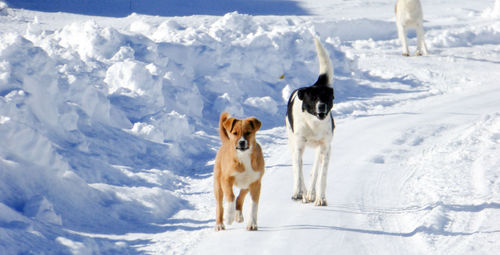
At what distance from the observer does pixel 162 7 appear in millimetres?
24422

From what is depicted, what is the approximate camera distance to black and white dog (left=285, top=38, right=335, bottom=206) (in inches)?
252

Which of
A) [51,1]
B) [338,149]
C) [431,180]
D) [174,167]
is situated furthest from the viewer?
[51,1]

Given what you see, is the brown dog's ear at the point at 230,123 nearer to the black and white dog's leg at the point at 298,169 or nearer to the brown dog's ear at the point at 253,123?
the brown dog's ear at the point at 253,123

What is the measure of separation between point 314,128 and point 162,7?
18755 mm

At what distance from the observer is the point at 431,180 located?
27.8ft

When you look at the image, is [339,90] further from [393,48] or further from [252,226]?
[252,226]

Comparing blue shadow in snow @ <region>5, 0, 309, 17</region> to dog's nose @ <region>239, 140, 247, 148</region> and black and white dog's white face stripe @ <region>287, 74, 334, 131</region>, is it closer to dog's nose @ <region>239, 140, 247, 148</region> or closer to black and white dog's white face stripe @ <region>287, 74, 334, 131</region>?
black and white dog's white face stripe @ <region>287, 74, 334, 131</region>

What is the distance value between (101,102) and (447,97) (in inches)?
326

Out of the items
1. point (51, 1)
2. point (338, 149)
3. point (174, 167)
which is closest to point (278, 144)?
point (338, 149)

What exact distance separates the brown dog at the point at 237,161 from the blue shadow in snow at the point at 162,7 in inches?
660

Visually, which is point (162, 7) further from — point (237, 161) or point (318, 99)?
point (237, 161)

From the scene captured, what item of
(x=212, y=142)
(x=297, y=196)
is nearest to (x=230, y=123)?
(x=297, y=196)

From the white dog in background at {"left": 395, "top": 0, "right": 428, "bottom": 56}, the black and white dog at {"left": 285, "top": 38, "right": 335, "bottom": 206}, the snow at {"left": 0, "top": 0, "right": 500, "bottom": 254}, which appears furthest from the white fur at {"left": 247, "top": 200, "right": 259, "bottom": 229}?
the white dog in background at {"left": 395, "top": 0, "right": 428, "bottom": 56}

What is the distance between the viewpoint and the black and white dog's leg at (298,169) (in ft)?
23.2
